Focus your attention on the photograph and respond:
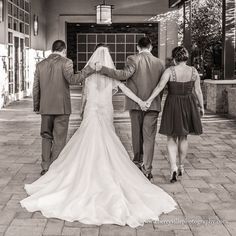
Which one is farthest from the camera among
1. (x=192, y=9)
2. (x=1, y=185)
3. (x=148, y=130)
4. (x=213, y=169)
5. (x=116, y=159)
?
(x=192, y=9)

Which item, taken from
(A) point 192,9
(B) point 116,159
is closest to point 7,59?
(A) point 192,9

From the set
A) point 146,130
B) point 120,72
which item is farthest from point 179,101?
point 120,72

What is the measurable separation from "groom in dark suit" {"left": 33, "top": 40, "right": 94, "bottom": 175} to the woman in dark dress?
823 mm

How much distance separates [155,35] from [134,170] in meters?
14.6

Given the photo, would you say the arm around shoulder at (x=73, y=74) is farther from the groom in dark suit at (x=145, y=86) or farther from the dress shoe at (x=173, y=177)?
the dress shoe at (x=173, y=177)

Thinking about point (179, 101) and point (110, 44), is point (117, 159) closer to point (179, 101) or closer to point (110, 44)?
point (179, 101)

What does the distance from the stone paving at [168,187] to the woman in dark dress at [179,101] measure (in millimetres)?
458

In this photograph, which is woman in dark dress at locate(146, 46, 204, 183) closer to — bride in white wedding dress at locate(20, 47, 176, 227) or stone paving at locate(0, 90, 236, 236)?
stone paving at locate(0, 90, 236, 236)

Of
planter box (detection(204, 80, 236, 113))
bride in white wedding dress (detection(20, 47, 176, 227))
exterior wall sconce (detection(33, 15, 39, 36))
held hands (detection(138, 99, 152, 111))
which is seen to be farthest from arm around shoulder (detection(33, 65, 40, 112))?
exterior wall sconce (detection(33, 15, 39, 36))

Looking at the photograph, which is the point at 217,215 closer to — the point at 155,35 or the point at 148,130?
the point at 148,130

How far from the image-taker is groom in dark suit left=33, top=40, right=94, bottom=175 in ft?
16.4

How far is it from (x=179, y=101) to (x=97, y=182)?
1.28 m

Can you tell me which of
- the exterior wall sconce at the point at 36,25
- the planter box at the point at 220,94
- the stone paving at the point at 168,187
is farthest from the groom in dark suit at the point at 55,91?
the exterior wall sconce at the point at 36,25

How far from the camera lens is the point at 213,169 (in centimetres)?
549
